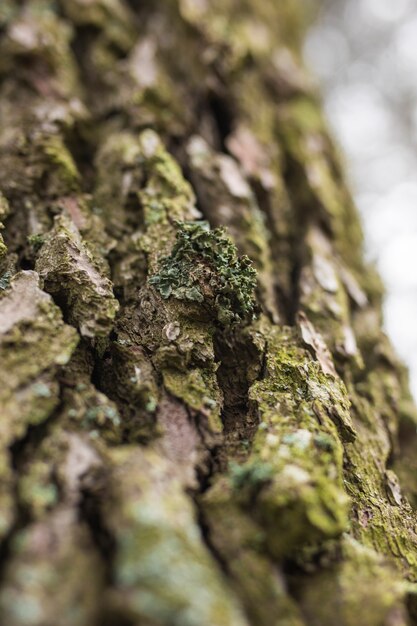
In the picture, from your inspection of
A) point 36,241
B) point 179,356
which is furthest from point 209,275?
point 36,241

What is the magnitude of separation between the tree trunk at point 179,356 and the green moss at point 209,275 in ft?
0.07

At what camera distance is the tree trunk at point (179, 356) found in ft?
10.2

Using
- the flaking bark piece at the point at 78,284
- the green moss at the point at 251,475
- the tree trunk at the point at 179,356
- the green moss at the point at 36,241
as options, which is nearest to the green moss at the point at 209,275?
the tree trunk at the point at 179,356

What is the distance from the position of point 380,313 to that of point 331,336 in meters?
2.03

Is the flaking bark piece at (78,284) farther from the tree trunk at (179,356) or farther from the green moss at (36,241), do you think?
the green moss at (36,241)

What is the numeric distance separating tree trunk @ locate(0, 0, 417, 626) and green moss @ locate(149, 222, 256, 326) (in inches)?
0.8

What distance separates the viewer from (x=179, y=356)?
173 inches

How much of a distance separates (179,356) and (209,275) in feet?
2.74

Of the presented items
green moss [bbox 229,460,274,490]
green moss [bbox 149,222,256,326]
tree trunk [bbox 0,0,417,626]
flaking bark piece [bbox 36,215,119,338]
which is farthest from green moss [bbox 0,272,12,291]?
green moss [bbox 229,460,274,490]

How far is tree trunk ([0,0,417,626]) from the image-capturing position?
3.12 m

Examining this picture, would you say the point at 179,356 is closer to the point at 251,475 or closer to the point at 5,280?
the point at 251,475

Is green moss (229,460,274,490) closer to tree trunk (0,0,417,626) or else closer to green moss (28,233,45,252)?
tree trunk (0,0,417,626)

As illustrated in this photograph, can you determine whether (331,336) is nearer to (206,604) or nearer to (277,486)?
(277,486)

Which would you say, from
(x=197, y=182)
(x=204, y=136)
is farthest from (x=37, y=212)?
(x=204, y=136)
